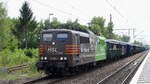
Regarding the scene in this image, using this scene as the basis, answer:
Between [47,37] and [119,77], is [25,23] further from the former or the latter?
[119,77]

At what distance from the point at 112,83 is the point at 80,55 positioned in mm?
3038

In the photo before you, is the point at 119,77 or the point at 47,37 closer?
the point at 47,37

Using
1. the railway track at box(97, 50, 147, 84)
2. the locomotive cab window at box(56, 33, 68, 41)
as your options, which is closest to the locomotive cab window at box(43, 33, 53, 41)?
the locomotive cab window at box(56, 33, 68, 41)

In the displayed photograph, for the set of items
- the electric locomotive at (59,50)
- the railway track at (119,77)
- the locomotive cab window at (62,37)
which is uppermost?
the locomotive cab window at (62,37)

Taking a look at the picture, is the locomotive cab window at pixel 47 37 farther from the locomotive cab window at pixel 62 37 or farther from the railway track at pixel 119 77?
the railway track at pixel 119 77

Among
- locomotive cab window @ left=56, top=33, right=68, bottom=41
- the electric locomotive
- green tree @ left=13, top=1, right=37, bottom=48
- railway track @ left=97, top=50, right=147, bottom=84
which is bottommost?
railway track @ left=97, top=50, right=147, bottom=84

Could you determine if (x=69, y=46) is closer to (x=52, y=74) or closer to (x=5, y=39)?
(x=52, y=74)

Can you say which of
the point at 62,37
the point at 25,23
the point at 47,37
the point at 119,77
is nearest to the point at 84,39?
the point at 62,37

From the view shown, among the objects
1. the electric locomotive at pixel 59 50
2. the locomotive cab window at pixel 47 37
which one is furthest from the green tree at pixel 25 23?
the electric locomotive at pixel 59 50

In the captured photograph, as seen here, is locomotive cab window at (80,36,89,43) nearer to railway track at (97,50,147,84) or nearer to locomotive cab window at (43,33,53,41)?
locomotive cab window at (43,33,53,41)

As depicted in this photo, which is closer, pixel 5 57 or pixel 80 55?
pixel 80 55

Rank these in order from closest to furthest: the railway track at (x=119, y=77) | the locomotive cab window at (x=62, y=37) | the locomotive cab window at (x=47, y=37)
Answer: the railway track at (x=119, y=77)
the locomotive cab window at (x=62, y=37)
the locomotive cab window at (x=47, y=37)

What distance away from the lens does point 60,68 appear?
12.8 meters

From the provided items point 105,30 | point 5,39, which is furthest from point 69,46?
point 105,30
